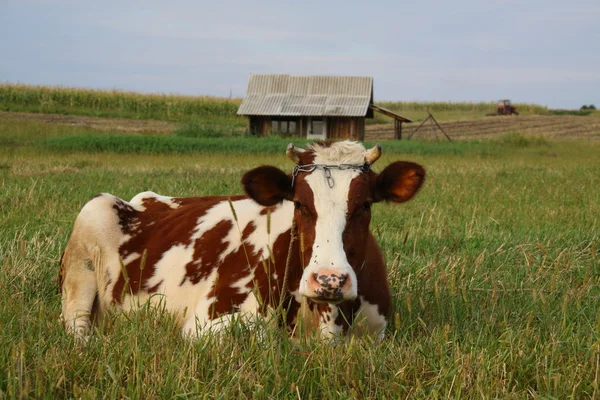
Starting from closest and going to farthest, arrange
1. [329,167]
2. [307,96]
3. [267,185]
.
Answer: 1. [329,167]
2. [267,185]
3. [307,96]

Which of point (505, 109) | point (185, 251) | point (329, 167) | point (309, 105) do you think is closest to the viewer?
point (329, 167)

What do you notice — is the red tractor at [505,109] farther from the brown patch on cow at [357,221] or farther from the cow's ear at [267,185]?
the brown patch on cow at [357,221]

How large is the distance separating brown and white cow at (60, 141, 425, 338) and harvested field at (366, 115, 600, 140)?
48912mm

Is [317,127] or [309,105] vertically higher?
[309,105]

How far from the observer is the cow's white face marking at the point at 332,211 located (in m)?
3.71

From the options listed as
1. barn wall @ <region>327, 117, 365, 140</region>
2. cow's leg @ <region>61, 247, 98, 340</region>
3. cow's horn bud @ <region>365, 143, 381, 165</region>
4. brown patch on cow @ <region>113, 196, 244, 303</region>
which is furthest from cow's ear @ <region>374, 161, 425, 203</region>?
barn wall @ <region>327, 117, 365, 140</region>

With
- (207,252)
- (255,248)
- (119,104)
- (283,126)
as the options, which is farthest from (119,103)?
(255,248)

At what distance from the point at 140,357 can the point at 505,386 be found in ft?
6.10

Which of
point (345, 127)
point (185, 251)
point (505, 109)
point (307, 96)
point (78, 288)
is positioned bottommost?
point (78, 288)

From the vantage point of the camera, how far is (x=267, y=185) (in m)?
4.48

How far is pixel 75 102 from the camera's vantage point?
6000 cm

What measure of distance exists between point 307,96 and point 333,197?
144ft

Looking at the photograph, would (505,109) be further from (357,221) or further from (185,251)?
(357,221)

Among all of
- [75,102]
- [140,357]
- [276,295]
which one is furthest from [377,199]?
[75,102]
